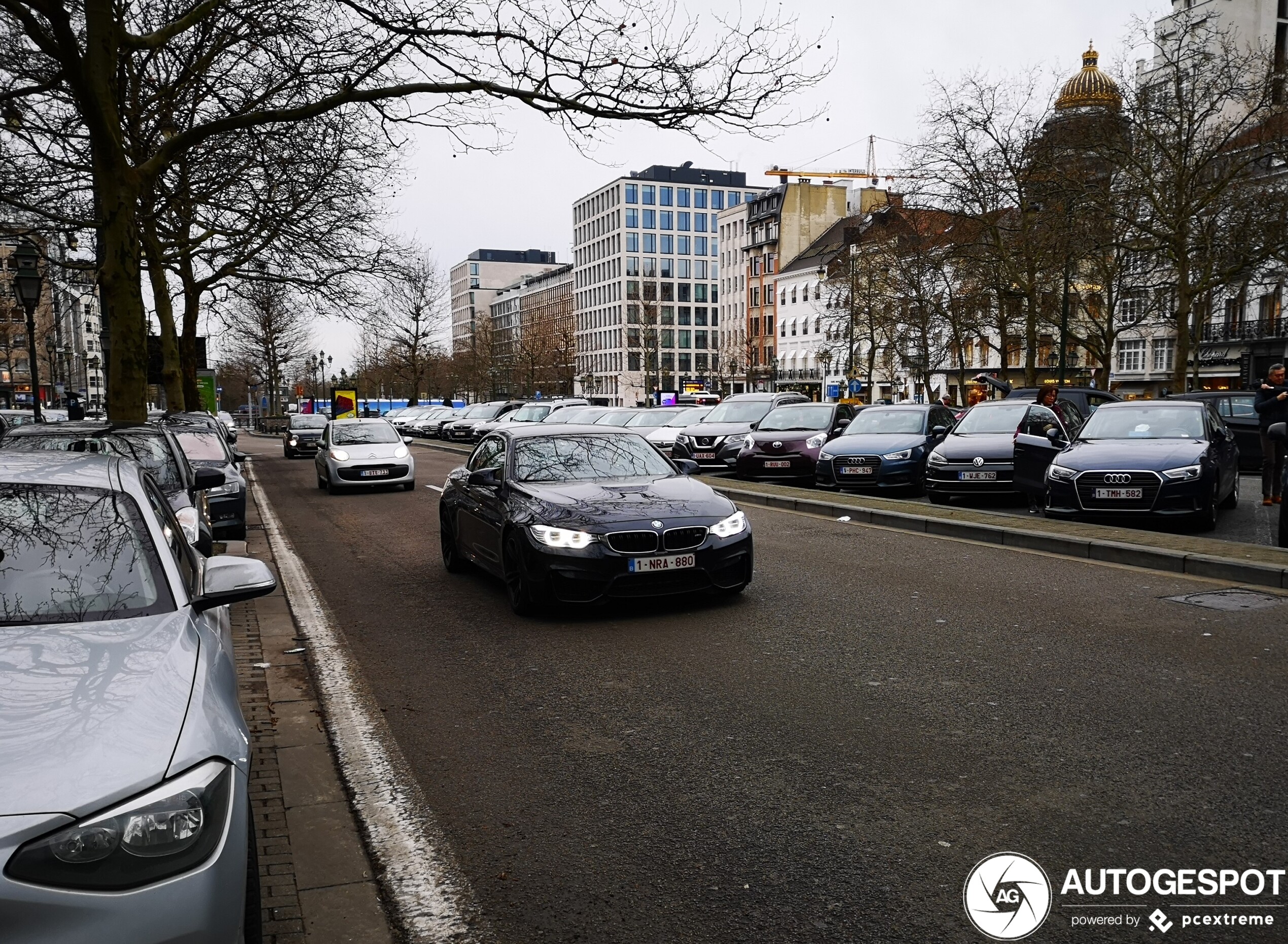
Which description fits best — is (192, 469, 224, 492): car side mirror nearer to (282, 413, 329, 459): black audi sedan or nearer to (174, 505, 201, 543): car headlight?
(174, 505, 201, 543): car headlight

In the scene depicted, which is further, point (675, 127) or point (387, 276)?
point (387, 276)

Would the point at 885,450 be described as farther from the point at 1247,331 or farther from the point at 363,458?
the point at 1247,331

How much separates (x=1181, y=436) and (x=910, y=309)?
115ft

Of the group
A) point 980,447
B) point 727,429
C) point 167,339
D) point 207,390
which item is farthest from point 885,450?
point 207,390

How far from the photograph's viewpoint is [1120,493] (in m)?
12.4

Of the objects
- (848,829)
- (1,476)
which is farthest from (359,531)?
(848,829)

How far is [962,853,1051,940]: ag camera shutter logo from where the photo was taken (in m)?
3.29

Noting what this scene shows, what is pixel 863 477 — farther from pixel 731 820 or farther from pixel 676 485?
pixel 731 820

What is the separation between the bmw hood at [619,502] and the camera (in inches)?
308

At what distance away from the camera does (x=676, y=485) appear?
8.73 metres

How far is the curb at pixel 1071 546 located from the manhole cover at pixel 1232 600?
0.49 meters

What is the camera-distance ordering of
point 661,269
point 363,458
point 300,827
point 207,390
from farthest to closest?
point 661,269, point 207,390, point 363,458, point 300,827

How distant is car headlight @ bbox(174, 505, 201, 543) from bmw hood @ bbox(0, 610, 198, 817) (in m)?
3.75

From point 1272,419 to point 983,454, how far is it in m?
3.96
